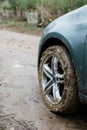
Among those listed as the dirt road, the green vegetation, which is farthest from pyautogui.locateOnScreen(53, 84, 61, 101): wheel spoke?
the green vegetation

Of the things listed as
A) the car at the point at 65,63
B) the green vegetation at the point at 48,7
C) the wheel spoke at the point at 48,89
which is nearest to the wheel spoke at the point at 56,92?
the car at the point at 65,63

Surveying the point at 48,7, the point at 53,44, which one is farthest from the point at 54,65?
the point at 48,7

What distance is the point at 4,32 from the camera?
12914 mm

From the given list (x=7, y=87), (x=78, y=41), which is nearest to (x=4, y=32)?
(x=7, y=87)

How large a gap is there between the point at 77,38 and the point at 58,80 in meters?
0.64

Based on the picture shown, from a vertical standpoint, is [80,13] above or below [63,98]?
above

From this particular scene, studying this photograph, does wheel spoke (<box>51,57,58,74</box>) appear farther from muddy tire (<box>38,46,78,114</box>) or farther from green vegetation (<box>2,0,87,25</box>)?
green vegetation (<box>2,0,87,25</box>)

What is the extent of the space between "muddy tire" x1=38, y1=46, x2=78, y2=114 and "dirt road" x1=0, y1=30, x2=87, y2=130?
0.52ft

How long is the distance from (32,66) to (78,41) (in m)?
3.19

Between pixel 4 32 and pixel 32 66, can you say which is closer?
pixel 32 66

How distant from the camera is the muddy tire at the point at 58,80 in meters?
4.43

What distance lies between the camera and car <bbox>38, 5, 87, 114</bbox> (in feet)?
13.9

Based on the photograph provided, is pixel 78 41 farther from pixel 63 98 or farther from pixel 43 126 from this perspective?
pixel 43 126

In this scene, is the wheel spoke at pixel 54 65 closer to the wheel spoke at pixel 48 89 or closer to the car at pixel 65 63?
the car at pixel 65 63
